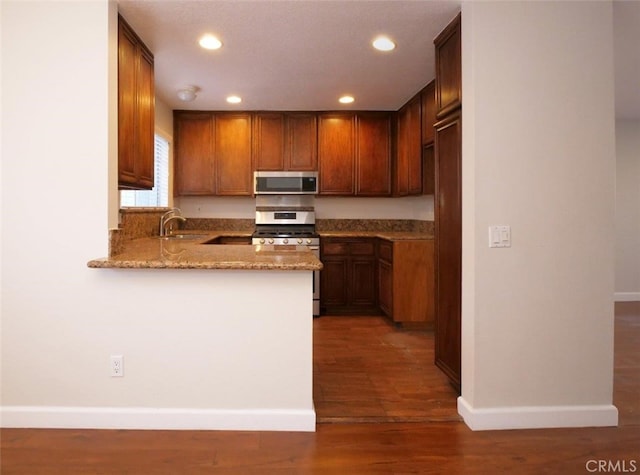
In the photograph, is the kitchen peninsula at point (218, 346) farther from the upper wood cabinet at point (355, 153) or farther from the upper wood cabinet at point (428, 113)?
the upper wood cabinet at point (355, 153)

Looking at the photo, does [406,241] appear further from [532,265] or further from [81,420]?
[81,420]

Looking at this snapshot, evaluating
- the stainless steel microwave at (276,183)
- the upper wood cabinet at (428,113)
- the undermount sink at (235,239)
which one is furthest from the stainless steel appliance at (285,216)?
the upper wood cabinet at (428,113)

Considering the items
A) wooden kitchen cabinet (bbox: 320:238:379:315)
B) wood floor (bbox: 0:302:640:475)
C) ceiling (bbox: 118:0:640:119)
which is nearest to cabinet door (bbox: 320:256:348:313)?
wooden kitchen cabinet (bbox: 320:238:379:315)

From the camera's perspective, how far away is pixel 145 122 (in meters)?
3.04

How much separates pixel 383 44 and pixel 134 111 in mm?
1755

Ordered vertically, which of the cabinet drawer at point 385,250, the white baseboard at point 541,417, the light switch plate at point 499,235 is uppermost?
the light switch plate at point 499,235

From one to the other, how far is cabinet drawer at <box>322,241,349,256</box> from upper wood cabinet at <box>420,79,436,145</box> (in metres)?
1.47

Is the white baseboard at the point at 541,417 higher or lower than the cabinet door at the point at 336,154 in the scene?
lower

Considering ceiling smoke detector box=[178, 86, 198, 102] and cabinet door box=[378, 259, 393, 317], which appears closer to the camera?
ceiling smoke detector box=[178, 86, 198, 102]

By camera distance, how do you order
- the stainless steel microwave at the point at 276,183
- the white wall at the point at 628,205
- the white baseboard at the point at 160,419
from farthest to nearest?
the white wall at the point at 628,205 → the stainless steel microwave at the point at 276,183 → the white baseboard at the point at 160,419

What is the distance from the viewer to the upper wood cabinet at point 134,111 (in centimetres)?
262

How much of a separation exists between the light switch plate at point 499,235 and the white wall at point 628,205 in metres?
4.45

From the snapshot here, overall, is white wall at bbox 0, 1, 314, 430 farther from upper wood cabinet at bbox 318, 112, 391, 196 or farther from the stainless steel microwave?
upper wood cabinet at bbox 318, 112, 391, 196

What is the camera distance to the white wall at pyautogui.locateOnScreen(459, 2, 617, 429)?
2361mm
